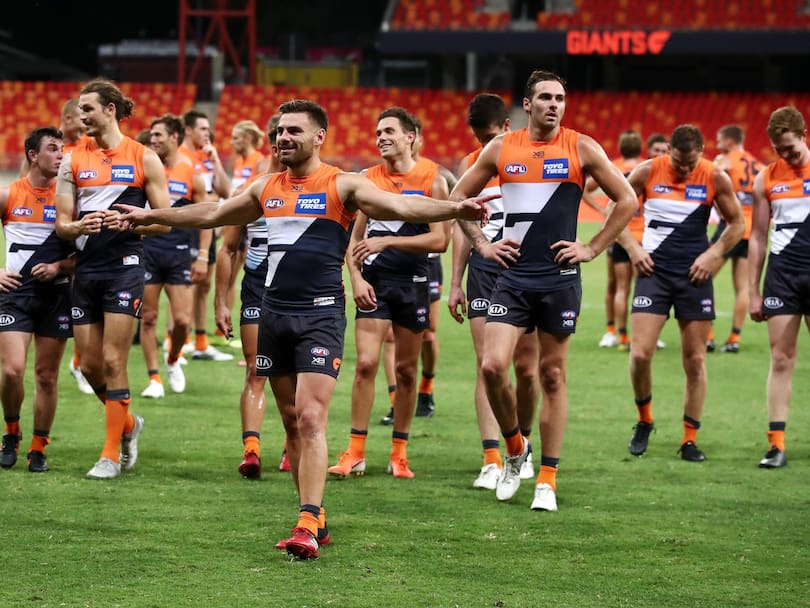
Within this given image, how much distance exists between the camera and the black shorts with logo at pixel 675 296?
350 inches

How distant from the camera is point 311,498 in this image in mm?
6234

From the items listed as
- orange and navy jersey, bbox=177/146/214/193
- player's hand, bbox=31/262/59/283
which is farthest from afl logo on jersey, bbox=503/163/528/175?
orange and navy jersey, bbox=177/146/214/193

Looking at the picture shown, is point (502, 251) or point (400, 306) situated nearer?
point (502, 251)

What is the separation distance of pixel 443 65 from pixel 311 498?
→ 3736cm

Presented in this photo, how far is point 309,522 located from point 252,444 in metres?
1.98

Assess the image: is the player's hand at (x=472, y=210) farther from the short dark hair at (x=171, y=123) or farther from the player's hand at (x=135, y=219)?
the short dark hair at (x=171, y=123)

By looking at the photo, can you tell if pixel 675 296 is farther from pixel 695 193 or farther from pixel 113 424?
pixel 113 424

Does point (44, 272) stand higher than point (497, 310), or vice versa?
point (44, 272)

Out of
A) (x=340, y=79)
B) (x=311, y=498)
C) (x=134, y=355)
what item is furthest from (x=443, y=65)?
(x=311, y=498)

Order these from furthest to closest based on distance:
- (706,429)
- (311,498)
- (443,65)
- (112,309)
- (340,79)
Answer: (340,79), (443,65), (706,429), (112,309), (311,498)

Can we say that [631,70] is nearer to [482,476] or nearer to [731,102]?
[731,102]

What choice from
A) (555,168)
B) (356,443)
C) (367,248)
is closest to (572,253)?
(555,168)

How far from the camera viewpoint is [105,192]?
7.83 m

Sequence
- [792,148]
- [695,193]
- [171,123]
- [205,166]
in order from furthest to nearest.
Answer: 1. [205,166]
2. [171,123]
3. [695,193]
4. [792,148]
